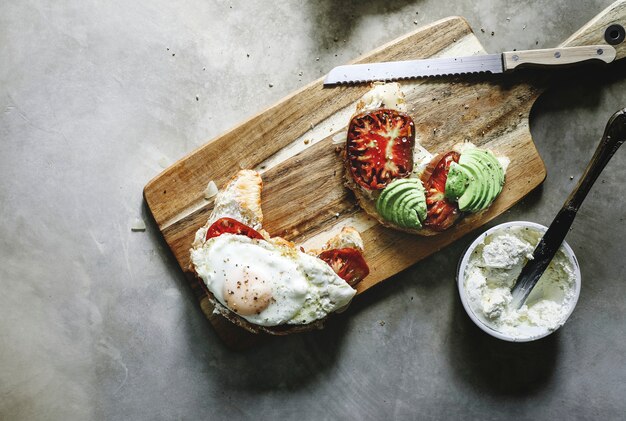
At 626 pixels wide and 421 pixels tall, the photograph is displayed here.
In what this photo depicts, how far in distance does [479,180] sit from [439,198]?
29cm

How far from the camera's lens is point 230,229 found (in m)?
3.51

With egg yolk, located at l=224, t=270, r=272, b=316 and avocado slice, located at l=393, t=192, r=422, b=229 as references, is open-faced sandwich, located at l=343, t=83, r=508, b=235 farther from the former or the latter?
egg yolk, located at l=224, t=270, r=272, b=316

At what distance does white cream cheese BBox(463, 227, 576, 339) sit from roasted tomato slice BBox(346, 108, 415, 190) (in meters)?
0.80

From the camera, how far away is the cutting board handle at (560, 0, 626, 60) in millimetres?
3648

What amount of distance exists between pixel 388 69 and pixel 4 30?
2984mm

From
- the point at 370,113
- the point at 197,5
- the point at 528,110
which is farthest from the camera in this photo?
the point at 197,5

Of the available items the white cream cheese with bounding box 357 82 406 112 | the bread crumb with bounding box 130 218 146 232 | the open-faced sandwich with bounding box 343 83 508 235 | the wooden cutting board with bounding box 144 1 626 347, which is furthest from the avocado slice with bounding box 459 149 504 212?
the bread crumb with bounding box 130 218 146 232

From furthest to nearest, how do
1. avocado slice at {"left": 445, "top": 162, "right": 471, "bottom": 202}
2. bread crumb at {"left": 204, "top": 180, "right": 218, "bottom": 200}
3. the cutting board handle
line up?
bread crumb at {"left": 204, "top": 180, "right": 218, "bottom": 200}
the cutting board handle
avocado slice at {"left": 445, "top": 162, "right": 471, "bottom": 202}

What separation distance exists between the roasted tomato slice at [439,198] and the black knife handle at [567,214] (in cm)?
59

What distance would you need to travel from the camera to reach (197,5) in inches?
160

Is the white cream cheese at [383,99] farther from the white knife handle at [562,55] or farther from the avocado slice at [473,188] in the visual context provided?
the white knife handle at [562,55]

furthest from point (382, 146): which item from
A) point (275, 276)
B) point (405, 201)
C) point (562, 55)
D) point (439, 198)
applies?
point (562, 55)

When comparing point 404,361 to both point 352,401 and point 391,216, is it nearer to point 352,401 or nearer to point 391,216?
point 352,401

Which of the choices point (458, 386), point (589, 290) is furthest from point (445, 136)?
point (458, 386)
